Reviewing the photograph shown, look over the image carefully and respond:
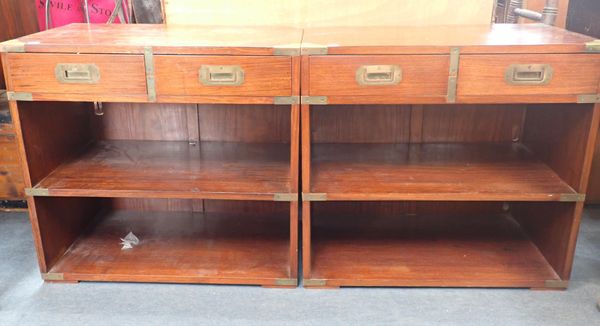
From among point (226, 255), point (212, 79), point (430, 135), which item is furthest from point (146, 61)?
point (430, 135)

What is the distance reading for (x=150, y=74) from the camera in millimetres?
1479

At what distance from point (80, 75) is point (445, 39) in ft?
3.43

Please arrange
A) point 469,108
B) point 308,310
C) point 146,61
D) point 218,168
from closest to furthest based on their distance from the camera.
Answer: point 146,61, point 308,310, point 218,168, point 469,108

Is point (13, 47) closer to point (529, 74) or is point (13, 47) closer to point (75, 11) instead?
point (75, 11)

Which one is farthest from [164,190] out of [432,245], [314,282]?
[432,245]

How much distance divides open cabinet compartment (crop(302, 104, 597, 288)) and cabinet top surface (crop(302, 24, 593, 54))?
0.70ft

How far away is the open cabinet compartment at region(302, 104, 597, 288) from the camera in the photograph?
1.62 m

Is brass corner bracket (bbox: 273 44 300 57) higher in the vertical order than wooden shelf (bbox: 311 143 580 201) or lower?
higher

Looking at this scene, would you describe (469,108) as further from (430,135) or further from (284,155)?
(284,155)

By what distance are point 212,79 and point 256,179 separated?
374 mm

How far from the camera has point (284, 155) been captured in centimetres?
189

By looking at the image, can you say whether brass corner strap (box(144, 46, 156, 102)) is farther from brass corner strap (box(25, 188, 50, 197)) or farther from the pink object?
the pink object

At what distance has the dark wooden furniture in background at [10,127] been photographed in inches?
81.4

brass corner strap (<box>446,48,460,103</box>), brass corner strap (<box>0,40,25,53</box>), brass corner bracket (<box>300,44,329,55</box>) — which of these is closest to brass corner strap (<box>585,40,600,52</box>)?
brass corner strap (<box>446,48,460,103</box>)
